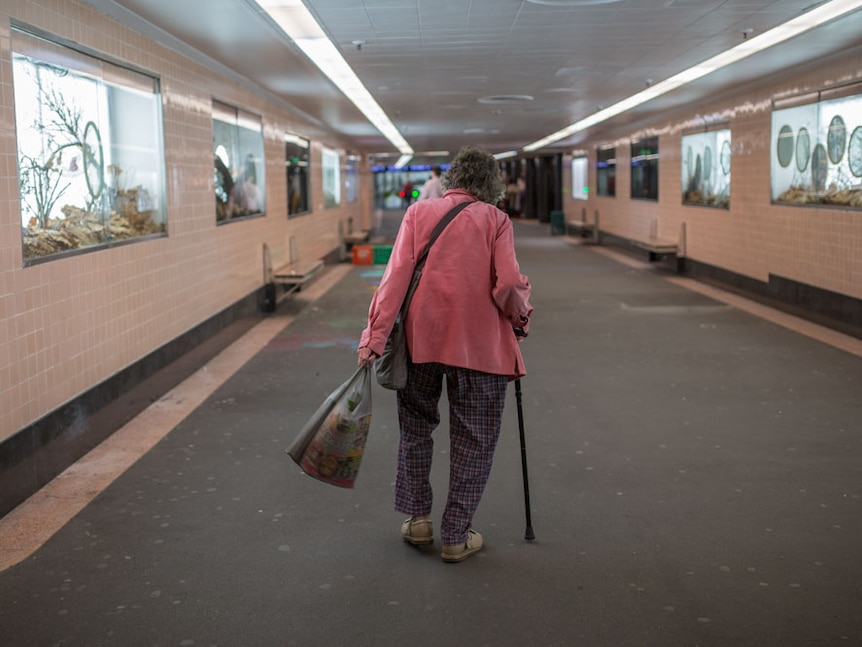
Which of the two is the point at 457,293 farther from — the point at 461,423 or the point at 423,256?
the point at 461,423

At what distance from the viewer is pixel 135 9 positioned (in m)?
6.43

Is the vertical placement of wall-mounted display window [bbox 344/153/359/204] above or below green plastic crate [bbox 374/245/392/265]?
above

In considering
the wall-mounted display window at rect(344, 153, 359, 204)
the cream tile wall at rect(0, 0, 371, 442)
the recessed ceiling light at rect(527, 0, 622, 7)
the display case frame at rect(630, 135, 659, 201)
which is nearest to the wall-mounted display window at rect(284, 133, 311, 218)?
the cream tile wall at rect(0, 0, 371, 442)

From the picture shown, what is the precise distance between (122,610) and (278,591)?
0.53 m

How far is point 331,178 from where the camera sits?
819 inches

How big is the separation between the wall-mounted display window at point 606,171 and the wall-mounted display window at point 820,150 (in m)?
11.3

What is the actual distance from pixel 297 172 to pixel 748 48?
8.07 m

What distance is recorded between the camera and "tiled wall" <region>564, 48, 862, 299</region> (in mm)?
9938

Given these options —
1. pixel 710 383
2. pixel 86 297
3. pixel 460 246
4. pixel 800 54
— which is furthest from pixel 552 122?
pixel 460 246

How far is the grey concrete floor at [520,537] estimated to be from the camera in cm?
321

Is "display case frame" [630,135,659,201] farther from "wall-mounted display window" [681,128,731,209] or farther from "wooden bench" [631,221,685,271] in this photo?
"wall-mounted display window" [681,128,731,209]

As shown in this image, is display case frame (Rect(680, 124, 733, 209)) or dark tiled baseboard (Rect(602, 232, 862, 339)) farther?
display case frame (Rect(680, 124, 733, 209))

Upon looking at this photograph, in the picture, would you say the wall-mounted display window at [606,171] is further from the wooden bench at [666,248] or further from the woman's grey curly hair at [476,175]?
the woman's grey curly hair at [476,175]

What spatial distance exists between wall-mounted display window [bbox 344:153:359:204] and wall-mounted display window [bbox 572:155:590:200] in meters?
6.44
